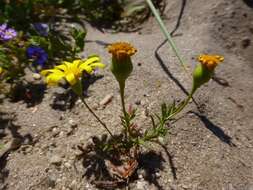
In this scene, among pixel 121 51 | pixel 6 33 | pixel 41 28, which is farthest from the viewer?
pixel 41 28

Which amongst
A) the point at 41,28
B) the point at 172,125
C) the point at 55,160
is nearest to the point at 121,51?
the point at 172,125

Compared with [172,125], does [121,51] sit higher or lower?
higher

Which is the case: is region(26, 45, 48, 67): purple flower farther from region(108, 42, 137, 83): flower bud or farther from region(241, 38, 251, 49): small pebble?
region(241, 38, 251, 49): small pebble

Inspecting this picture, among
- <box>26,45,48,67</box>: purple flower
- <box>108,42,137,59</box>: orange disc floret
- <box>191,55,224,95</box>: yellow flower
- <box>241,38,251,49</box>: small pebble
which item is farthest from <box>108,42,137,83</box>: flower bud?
<box>241,38,251,49</box>: small pebble

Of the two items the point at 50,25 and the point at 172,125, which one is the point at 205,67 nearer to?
the point at 172,125

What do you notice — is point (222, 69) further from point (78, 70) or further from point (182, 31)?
point (78, 70)

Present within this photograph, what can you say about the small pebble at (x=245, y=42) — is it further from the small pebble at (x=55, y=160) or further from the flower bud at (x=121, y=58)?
the small pebble at (x=55, y=160)

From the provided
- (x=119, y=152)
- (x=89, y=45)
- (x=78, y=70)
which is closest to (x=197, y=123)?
(x=119, y=152)
